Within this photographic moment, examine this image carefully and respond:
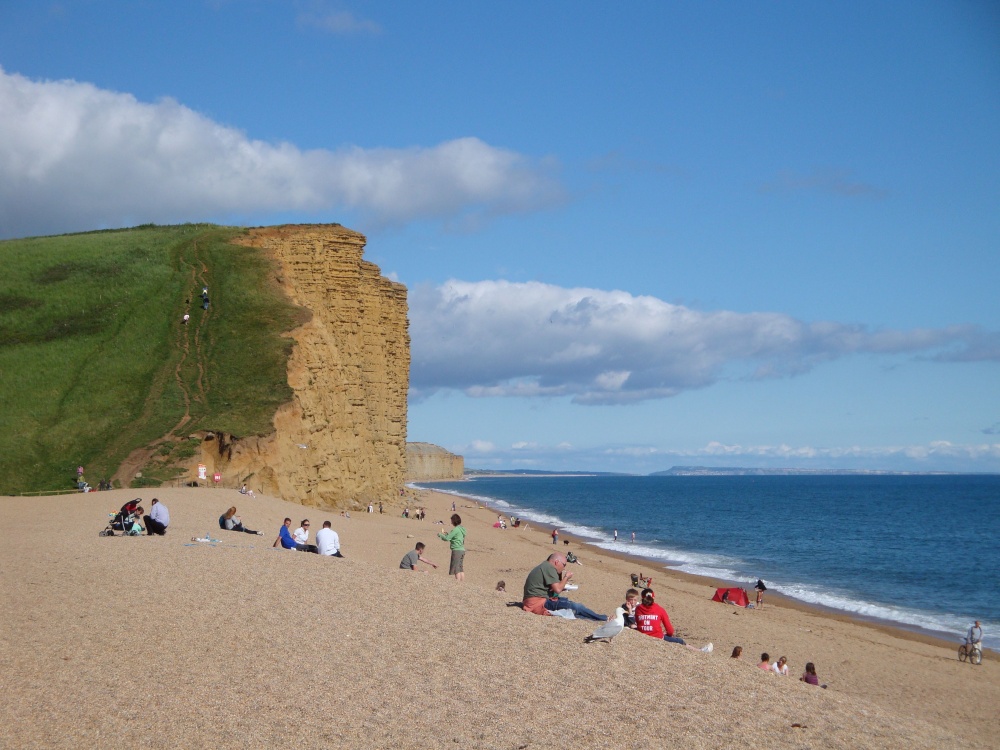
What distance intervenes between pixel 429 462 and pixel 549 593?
534ft

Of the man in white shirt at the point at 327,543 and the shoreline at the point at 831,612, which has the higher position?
the man in white shirt at the point at 327,543

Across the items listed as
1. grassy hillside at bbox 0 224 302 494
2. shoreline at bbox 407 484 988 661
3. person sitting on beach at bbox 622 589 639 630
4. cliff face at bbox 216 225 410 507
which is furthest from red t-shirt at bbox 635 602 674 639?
grassy hillside at bbox 0 224 302 494

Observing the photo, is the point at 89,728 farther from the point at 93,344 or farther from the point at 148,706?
the point at 93,344

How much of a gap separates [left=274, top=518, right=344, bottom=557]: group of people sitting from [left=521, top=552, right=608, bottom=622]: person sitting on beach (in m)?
6.27

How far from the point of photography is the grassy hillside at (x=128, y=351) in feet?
113

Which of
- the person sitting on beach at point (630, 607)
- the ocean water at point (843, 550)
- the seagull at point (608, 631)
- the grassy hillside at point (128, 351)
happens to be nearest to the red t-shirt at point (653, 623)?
the person sitting on beach at point (630, 607)

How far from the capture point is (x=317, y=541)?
18547 mm

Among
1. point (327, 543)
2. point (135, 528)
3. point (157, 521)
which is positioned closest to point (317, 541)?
point (327, 543)

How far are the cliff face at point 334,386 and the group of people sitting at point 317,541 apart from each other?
1362 cm

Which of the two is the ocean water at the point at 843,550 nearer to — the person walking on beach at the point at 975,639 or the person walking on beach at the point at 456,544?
the person walking on beach at the point at 975,639

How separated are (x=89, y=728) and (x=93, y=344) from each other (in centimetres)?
3812

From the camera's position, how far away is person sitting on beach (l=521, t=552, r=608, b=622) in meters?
13.3

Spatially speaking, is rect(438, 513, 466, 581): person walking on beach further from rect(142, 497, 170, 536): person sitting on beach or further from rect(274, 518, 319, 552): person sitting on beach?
rect(142, 497, 170, 536): person sitting on beach

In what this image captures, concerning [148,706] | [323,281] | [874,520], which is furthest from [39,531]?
[874,520]
